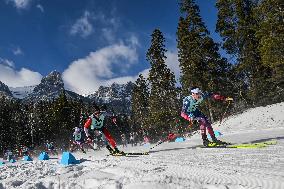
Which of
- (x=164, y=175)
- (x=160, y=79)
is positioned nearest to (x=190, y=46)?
(x=160, y=79)

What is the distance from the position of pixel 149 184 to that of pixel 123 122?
10610 cm

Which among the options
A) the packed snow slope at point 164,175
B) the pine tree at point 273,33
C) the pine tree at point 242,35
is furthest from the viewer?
the pine tree at point 242,35

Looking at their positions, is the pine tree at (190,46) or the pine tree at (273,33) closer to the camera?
the pine tree at (273,33)

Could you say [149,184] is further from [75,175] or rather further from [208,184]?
[75,175]

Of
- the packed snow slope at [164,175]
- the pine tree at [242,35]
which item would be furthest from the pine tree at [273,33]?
the packed snow slope at [164,175]

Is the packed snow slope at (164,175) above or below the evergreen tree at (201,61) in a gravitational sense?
below

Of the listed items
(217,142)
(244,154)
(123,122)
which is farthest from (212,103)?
(123,122)

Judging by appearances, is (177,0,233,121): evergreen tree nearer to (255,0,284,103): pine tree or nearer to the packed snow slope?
(255,0,284,103): pine tree

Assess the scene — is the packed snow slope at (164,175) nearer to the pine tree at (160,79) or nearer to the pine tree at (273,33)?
the pine tree at (273,33)

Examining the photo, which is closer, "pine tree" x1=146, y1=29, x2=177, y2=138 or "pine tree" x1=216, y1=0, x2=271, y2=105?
"pine tree" x1=216, y1=0, x2=271, y2=105

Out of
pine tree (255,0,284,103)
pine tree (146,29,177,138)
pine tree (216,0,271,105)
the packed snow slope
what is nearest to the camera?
the packed snow slope

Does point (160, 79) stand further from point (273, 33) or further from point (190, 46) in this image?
point (273, 33)

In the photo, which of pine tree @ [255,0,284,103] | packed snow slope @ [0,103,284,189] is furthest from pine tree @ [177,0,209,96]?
packed snow slope @ [0,103,284,189]

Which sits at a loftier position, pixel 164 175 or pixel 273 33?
pixel 273 33
